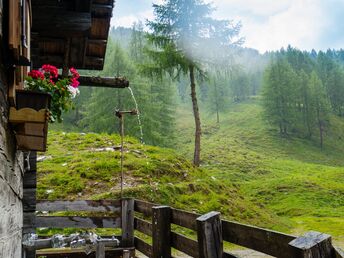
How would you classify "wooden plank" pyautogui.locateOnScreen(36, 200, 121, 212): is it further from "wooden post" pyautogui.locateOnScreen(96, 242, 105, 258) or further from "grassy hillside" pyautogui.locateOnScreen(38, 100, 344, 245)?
"grassy hillside" pyautogui.locateOnScreen(38, 100, 344, 245)

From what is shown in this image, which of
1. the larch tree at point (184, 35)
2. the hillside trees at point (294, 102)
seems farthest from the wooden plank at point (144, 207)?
the hillside trees at point (294, 102)

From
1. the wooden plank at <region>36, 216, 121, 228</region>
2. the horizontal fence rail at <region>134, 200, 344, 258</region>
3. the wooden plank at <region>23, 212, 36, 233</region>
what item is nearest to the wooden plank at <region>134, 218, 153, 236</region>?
the wooden plank at <region>36, 216, 121, 228</region>

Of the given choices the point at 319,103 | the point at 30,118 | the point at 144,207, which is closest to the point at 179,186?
the point at 144,207

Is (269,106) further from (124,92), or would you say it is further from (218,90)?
(124,92)

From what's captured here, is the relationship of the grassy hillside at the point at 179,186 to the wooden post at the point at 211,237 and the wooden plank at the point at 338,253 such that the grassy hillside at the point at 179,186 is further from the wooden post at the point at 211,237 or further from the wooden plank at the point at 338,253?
the wooden plank at the point at 338,253

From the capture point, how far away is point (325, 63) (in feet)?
264

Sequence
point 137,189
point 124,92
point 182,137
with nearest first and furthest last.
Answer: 1. point 137,189
2. point 124,92
3. point 182,137

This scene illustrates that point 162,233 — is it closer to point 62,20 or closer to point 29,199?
point 29,199

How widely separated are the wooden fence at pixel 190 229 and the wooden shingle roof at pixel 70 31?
229 cm

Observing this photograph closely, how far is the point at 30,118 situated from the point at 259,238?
199cm

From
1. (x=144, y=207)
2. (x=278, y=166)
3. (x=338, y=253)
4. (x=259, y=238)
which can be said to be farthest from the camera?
(x=278, y=166)

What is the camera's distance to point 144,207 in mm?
6734

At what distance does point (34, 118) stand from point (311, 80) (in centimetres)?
6131

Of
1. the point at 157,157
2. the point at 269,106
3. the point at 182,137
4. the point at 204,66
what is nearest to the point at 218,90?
the point at 269,106
